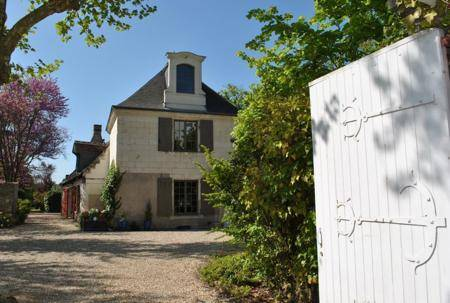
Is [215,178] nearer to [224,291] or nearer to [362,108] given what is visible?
[224,291]

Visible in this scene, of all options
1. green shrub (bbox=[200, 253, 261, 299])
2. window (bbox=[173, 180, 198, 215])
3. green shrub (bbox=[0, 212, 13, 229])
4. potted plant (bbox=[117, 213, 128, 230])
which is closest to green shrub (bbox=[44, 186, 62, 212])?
green shrub (bbox=[0, 212, 13, 229])

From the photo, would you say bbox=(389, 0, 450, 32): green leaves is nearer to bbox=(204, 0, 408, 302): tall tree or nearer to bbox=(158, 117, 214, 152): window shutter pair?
bbox=(204, 0, 408, 302): tall tree

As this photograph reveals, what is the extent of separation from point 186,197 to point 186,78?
5.86m

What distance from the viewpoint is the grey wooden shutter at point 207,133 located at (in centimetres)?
1875

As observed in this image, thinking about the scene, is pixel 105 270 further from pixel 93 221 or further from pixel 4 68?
pixel 93 221

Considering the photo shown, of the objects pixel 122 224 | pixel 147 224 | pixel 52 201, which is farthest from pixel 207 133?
pixel 52 201

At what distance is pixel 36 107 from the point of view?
25188 mm

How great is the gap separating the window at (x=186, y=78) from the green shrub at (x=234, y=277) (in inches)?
523

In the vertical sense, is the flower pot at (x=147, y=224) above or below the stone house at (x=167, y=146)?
below

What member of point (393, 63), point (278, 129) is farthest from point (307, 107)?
point (393, 63)

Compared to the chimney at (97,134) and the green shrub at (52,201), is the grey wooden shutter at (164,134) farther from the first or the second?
the green shrub at (52,201)

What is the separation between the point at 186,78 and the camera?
63.4 feet

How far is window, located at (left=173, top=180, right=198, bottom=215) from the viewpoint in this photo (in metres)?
18.2

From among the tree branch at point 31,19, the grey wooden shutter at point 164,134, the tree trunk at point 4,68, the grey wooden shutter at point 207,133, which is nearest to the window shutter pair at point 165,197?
the grey wooden shutter at point 164,134
